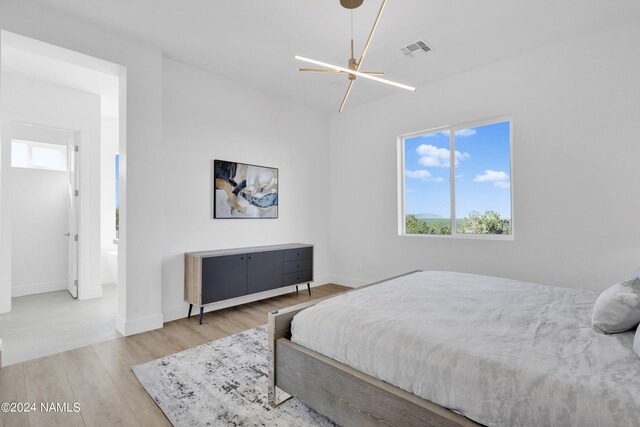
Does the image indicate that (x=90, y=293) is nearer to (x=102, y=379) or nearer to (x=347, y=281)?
(x=102, y=379)

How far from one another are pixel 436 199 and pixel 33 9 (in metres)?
4.64

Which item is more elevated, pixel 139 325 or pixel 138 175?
pixel 138 175

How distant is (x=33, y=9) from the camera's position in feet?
8.58

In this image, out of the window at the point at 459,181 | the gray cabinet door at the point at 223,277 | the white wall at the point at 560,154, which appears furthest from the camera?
the window at the point at 459,181

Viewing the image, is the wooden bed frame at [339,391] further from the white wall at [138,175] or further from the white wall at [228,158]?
the white wall at [228,158]

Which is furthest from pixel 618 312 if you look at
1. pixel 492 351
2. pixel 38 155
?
pixel 38 155

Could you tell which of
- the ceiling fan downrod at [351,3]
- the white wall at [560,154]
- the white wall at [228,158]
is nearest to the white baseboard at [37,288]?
the white wall at [228,158]

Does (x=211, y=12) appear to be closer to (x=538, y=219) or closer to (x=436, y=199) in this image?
(x=436, y=199)

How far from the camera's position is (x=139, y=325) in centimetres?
316

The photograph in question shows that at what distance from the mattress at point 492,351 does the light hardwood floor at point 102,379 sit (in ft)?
3.80

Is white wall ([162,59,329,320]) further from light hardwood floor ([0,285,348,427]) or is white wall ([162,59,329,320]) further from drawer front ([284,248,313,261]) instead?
light hardwood floor ([0,285,348,427])

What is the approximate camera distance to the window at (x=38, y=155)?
4.51 meters

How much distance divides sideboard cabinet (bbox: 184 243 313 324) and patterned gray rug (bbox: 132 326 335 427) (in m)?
0.74

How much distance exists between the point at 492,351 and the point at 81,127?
17.8 ft
